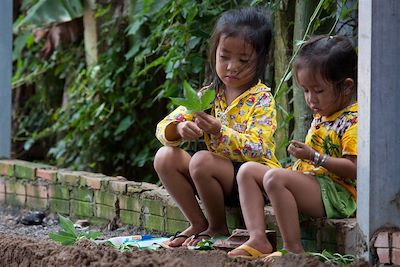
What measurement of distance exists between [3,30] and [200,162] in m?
3.25

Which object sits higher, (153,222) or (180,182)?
(180,182)

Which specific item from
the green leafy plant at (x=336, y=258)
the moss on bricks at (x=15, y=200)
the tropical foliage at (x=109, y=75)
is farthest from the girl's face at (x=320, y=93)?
the moss on bricks at (x=15, y=200)

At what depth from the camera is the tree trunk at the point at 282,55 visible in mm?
5468

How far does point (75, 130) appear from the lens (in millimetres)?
8359

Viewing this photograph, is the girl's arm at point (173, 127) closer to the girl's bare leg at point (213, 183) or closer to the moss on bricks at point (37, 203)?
the girl's bare leg at point (213, 183)

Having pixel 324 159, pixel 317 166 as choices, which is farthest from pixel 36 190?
pixel 324 159

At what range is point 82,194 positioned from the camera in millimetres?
6105

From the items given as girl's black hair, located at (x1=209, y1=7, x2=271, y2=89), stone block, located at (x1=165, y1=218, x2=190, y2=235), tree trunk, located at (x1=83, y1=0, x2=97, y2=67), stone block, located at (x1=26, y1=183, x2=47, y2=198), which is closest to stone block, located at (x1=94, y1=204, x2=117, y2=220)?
stone block, located at (x1=165, y1=218, x2=190, y2=235)

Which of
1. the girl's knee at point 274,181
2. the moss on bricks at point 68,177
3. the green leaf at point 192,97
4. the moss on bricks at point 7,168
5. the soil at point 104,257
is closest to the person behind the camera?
the soil at point 104,257

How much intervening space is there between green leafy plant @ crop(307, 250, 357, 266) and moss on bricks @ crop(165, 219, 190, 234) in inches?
47.3

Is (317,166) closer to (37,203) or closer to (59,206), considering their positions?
(59,206)

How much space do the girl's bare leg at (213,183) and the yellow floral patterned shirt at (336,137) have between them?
34 cm

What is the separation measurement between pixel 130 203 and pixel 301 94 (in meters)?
1.15

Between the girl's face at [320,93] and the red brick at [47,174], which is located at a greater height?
the girl's face at [320,93]
